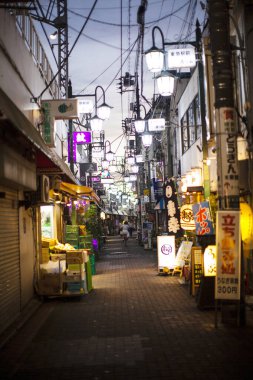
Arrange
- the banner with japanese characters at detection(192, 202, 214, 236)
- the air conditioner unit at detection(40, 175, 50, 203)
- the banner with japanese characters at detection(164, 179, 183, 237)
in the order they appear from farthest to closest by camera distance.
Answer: the banner with japanese characters at detection(164, 179, 183, 237)
the banner with japanese characters at detection(192, 202, 214, 236)
the air conditioner unit at detection(40, 175, 50, 203)

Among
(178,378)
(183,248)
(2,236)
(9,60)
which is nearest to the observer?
(178,378)

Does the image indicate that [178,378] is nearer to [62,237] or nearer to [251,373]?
[251,373]

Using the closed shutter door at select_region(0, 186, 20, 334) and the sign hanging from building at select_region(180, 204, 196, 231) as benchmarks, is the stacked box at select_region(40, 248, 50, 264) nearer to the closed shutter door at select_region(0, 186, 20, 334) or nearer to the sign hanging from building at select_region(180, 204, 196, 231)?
the closed shutter door at select_region(0, 186, 20, 334)

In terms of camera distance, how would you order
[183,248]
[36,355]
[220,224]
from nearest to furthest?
[36,355]
[220,224]
[183,248]

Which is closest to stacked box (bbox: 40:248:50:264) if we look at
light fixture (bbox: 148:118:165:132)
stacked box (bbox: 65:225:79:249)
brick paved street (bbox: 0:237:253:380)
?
brick paved street (bbox: 0:237:253:380)

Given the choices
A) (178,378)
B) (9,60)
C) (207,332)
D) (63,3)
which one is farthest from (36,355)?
(63,3)

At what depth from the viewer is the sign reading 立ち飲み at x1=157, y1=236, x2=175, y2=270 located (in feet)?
64.5

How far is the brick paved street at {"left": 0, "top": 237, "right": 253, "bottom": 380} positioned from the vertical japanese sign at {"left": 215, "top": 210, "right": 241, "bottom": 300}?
91cm

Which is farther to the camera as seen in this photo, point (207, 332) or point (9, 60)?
point (9, 60)

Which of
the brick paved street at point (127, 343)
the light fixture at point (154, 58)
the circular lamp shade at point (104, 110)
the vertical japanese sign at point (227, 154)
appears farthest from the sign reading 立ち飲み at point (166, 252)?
the vertical japanese sign at point (227, 154)

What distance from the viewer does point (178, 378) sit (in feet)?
21.9

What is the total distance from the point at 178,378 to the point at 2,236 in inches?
204

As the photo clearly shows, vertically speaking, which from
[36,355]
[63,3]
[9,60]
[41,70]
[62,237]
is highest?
[63,3]

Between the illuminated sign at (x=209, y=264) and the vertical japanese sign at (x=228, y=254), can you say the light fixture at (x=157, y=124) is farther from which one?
the vertical japanese sign at (x=228, y=254)
